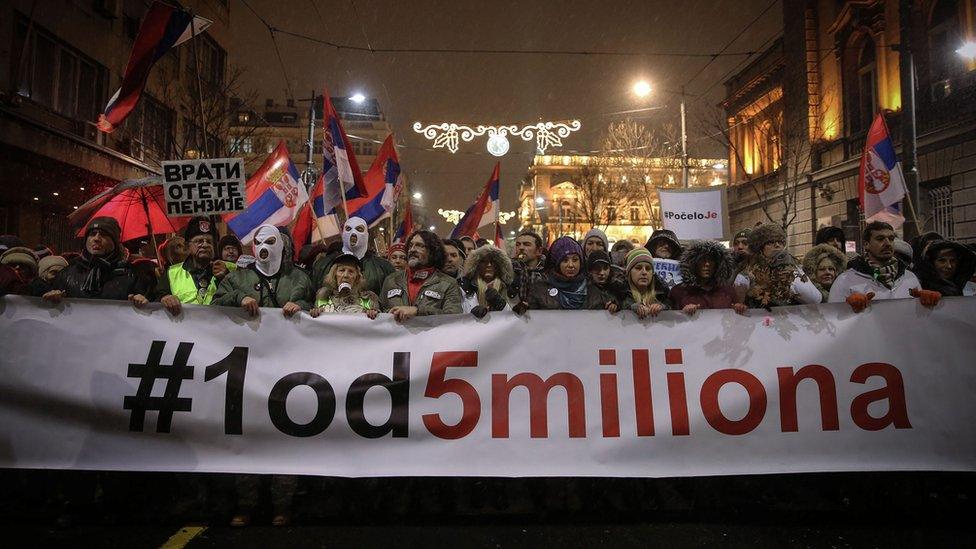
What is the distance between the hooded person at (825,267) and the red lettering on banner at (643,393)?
87.3 inches

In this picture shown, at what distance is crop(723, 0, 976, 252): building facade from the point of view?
15.5m

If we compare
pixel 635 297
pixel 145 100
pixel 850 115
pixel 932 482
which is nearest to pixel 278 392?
pixel 635 297

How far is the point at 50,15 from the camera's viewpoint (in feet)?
50.7

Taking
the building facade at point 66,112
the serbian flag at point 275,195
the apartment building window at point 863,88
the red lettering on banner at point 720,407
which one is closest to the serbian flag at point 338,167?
the serbian flag at point 275,195

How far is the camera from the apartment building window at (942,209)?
52.8 ft

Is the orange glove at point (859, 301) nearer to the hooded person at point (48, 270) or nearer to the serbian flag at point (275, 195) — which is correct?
the hooded person at point (48, 270)

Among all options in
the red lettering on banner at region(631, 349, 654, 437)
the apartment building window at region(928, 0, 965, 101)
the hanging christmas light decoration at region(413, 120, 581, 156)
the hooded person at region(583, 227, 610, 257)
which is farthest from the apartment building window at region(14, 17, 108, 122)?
the apartment building window at region(928, 0, 965, 101)

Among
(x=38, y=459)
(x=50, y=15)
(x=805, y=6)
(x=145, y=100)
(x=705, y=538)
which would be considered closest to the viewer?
(x=705, y=538)

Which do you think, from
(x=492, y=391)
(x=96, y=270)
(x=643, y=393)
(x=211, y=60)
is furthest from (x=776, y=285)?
(x=211, y=60)

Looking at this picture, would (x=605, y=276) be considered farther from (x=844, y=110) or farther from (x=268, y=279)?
(x=844, y=110)

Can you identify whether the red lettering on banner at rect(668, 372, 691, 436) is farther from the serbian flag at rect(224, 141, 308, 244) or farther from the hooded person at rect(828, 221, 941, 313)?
the serbian flag at rect(224, 141, 308, 244)

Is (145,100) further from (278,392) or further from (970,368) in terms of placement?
(970,368)

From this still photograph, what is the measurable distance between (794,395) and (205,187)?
5.72m

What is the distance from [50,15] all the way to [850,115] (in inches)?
917
